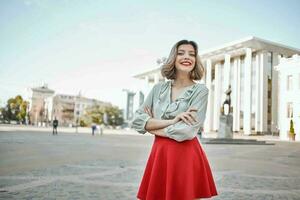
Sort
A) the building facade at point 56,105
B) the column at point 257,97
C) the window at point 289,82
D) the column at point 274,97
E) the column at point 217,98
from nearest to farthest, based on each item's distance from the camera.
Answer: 1. the window at point 289,82
2. the column at point 257,97
3. the column at point 274,97
4. the column at point 217,98
5. the building facade at point 56,105

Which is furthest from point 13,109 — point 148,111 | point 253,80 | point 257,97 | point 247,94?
point 148,111

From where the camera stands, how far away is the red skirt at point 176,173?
87.1 inches

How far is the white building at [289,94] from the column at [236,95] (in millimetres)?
20117

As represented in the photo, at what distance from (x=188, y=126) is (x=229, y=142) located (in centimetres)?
2543

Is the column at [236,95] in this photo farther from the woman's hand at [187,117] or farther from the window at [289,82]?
the woman's hand at [187,117]

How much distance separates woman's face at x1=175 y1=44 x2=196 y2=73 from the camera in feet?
8.21

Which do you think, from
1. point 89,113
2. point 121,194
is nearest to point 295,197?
point 121,194

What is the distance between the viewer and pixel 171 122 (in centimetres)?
227

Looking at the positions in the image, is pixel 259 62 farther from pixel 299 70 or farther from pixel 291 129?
pixel 291 129

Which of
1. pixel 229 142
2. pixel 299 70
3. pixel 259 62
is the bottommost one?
pixel 229 142

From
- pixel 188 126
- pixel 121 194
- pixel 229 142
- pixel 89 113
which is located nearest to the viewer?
pixel 188 126

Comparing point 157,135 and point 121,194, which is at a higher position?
point 157,135

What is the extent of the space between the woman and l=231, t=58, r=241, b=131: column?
6188 cm

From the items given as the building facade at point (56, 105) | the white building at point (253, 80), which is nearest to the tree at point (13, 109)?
the building facade at point (56, 105)
